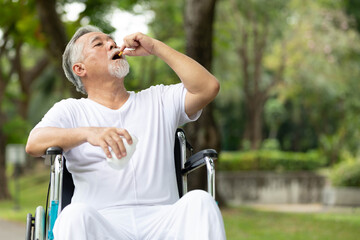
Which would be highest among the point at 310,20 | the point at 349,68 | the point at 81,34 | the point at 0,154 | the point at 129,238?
the point at 310,20

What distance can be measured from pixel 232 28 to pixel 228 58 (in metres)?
4.17

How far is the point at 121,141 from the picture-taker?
247cm

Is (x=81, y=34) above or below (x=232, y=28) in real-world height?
below

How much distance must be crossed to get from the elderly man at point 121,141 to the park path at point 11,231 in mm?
5541

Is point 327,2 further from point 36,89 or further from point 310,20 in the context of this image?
point 36,89

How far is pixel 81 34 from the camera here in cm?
320

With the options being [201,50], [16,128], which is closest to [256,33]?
[16,128]

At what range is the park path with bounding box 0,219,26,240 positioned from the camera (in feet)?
27.8

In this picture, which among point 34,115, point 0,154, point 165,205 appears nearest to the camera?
point 165,205

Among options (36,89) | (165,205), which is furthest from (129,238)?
(36,89)

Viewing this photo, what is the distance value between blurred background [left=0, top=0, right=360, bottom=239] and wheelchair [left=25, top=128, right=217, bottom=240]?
4999 millimetres

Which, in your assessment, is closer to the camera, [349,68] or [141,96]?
[141,96]

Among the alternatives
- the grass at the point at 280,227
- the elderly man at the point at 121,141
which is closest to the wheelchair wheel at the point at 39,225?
the elderly man at the point at 121,141

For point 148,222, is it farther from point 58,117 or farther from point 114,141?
point 58,117
